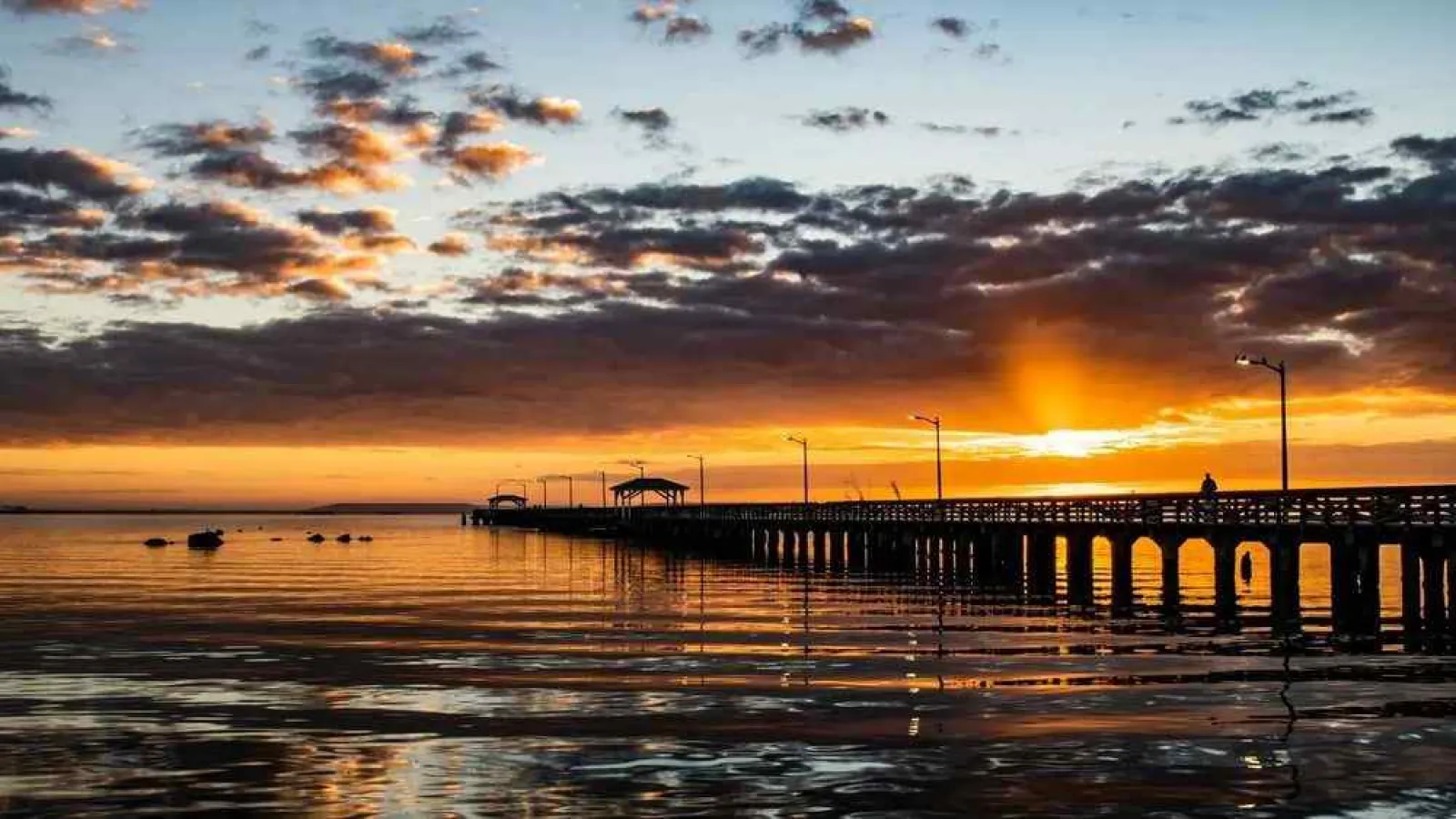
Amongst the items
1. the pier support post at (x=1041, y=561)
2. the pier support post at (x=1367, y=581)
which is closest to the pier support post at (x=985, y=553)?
the pier support post at (x=1041, y=561)

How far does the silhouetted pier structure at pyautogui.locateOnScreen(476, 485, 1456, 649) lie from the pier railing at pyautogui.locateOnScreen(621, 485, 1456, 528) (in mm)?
60

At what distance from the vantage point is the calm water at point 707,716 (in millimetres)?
16188

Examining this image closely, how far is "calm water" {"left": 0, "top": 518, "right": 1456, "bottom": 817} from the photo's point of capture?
637 inches

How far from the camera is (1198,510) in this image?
2050 inches

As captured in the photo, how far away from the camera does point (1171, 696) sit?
24016 millimetres

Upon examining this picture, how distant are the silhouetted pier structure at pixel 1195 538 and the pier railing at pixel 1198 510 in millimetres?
60

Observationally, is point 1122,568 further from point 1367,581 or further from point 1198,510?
point 1367,581

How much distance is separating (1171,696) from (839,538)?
65866 mm

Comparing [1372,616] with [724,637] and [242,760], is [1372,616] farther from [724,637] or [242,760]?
[242,760]

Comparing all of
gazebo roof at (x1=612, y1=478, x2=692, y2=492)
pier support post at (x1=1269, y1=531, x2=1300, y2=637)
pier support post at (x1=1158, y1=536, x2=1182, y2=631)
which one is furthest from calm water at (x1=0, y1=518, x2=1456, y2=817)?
gazebo roof at (x1=612, y1=478, x2=692, y2=492)

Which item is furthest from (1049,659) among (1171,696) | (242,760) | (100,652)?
(100,652)

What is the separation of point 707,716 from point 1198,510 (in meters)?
33.9

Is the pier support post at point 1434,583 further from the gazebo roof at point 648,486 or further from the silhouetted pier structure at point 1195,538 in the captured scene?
the gazebo roof at point 648,486

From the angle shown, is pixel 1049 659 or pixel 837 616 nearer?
pixel 1049 659
